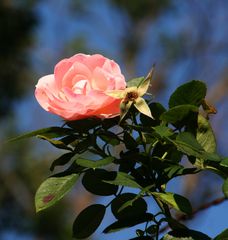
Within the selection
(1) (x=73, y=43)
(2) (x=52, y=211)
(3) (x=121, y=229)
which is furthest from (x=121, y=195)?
(1) (x=73, y=43)

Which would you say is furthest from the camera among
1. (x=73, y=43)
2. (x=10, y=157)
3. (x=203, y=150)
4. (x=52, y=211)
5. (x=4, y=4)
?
(x=73, y=43)

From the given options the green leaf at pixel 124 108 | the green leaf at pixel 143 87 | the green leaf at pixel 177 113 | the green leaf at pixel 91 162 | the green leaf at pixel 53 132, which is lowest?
the green leaf at pixel 91 162

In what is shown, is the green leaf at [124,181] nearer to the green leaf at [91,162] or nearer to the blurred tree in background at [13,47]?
the green leaf at [91,162]

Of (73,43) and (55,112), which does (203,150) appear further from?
(73,43)

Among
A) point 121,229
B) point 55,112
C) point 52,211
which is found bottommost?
point 52,211

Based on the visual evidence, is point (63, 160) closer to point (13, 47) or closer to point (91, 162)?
point (91, 162)

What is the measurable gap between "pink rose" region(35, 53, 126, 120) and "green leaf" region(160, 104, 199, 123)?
5cm

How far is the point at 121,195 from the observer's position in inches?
25.0

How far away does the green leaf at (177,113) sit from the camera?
621 mm

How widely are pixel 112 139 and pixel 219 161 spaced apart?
0.11 meters

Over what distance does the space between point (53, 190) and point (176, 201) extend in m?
0.11

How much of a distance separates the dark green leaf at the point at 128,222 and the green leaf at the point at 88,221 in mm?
23

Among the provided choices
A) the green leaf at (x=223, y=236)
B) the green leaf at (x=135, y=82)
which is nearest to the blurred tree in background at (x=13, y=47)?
the green leaf at (x=135, y=82)

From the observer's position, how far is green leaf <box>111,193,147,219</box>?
628 millimetres
